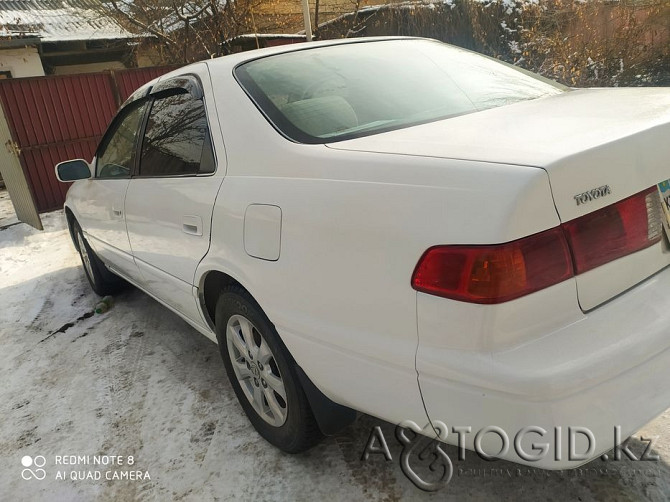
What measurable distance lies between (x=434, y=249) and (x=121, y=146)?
2.77 meters

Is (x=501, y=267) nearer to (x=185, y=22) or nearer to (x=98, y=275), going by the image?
(x=98, y=275)

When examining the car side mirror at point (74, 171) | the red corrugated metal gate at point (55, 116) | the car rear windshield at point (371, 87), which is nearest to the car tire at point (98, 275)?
the car side mirror at point (74, 171)

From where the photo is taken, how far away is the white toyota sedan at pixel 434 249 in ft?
4.39

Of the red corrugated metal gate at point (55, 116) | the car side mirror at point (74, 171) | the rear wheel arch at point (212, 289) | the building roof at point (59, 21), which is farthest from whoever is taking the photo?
the building roof at point (59, 21)

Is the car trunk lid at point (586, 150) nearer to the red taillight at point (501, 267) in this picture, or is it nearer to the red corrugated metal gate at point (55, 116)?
the red taillight at point (501, 267)

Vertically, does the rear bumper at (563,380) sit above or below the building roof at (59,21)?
below

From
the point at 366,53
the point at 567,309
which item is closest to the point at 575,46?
the point at 366,53

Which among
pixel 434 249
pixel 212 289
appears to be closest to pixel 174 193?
pixel 212 289

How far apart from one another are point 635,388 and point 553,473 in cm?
72

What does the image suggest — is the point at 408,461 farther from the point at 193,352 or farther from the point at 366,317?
the point at 193,352

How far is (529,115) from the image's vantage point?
1828 millimetres

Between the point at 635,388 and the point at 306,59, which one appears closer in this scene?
the point at 635,388

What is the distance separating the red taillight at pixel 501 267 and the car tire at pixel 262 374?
85cm

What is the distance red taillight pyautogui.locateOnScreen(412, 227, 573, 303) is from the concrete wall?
564 inches
